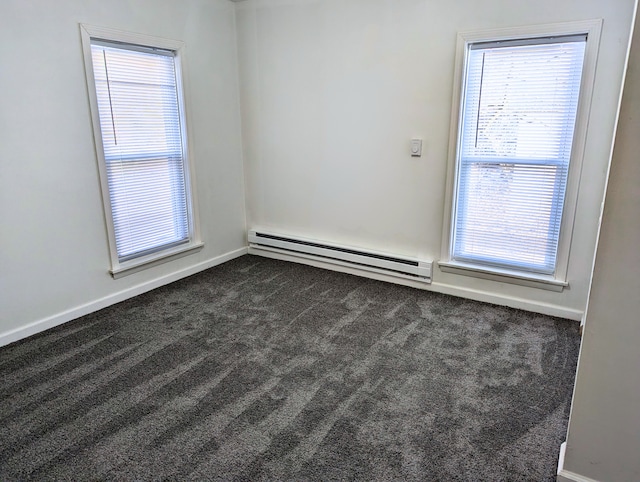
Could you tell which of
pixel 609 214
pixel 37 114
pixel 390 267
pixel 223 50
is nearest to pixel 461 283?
pixel 390 267

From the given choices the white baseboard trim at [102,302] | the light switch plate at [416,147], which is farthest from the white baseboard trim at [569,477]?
the white baseboard trim at [102,302]

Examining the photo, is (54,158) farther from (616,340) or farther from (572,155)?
(572,155)

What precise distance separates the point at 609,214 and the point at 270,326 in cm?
222

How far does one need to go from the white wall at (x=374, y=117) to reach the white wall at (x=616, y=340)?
1664mm

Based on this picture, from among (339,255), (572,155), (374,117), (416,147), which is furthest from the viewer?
(339,255)

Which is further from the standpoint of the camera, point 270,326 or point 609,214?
point 270,326

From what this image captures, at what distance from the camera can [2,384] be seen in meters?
2.43

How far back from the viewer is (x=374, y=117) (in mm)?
3648

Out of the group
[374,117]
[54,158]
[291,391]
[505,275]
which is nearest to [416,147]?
[374,117]

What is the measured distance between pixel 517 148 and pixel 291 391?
7.49 ft

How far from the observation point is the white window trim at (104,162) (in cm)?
306

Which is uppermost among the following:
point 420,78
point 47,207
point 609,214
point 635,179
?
point 420,78

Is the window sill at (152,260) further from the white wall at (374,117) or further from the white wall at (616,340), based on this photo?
the white wall at (616,340)

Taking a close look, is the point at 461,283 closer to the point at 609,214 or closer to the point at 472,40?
the point at 472,40
